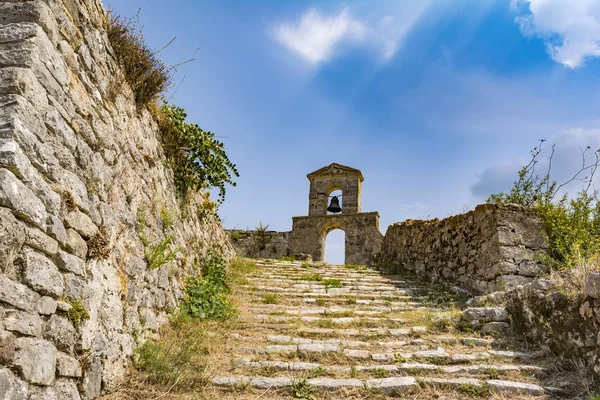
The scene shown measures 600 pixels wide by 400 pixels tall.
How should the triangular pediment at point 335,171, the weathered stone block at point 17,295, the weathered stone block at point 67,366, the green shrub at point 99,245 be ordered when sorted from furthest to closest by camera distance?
the triangular pediment at point 335,171, the green shrub at point 99,245, the weathered stone block at point 67,366, the weathered stone block at point 17,295

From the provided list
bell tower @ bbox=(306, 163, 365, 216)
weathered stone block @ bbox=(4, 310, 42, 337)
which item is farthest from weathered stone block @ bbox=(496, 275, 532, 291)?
bell tower @ bbox=(306, 163, 365, 216)

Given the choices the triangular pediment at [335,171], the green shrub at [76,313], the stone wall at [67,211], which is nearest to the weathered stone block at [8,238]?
the stone wall at [67,211]

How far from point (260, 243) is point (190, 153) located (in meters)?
10.6

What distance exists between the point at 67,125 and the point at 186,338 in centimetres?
265

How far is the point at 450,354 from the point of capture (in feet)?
15.6

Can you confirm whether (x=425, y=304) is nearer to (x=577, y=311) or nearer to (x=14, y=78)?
(x=577, y=311)

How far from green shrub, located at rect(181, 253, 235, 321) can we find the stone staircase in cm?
29

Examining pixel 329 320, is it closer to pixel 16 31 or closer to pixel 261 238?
pixel 16 31

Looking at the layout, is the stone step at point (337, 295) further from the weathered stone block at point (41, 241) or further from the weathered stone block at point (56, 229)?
the weathered stone block at point (41, 241)

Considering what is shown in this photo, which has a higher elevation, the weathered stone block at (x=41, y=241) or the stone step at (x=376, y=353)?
A: the weathered stone block at (x=41, y=241)

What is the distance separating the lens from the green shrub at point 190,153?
6.34 metres

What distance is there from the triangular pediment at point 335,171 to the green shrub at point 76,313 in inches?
611

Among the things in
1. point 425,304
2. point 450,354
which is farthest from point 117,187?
point 425,304

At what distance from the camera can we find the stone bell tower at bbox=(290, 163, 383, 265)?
1773 cm
